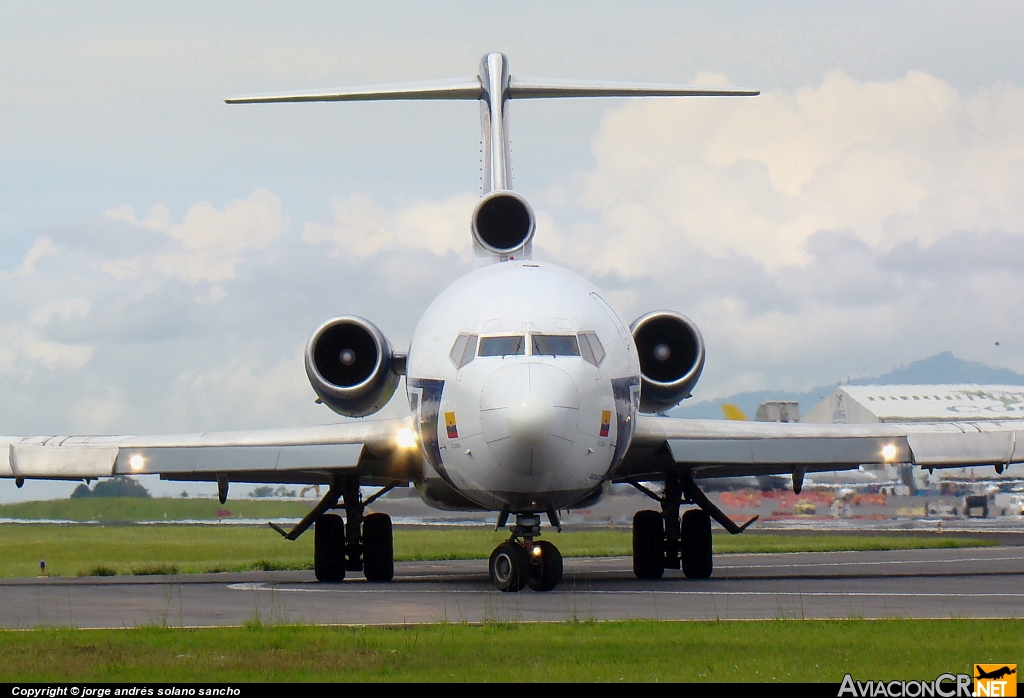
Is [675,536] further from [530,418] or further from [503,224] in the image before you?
[530,418]

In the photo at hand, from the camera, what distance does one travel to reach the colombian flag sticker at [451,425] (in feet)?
55.1

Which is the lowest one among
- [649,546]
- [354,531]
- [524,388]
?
[649,546]

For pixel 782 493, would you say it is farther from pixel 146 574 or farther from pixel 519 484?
pixel 519 484

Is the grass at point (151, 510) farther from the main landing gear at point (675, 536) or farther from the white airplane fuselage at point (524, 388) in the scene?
the white airplane fuselage at point (524, 388)

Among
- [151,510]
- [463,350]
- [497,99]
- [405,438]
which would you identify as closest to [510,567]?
[463,350]

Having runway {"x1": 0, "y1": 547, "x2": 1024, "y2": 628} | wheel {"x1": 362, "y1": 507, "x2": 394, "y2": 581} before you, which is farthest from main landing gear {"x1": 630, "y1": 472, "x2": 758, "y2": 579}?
wheel {"x1": 362, "y1": 507, "x2": 394, "y2": 581}

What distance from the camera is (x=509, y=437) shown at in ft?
51.6

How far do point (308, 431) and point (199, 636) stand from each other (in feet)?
30.8

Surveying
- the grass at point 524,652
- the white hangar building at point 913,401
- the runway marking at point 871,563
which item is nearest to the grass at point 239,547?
the runway marking at point 871,563

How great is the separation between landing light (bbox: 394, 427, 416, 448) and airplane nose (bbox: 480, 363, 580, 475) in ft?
10.7

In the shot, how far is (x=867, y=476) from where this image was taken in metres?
50.8

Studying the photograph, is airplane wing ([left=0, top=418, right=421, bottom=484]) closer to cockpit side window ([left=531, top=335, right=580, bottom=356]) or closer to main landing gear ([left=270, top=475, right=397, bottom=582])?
main landing gear ([left=270, top=475, right=397, bottom=582])

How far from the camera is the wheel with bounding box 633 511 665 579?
21.5 metres

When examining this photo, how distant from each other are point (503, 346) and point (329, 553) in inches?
236
